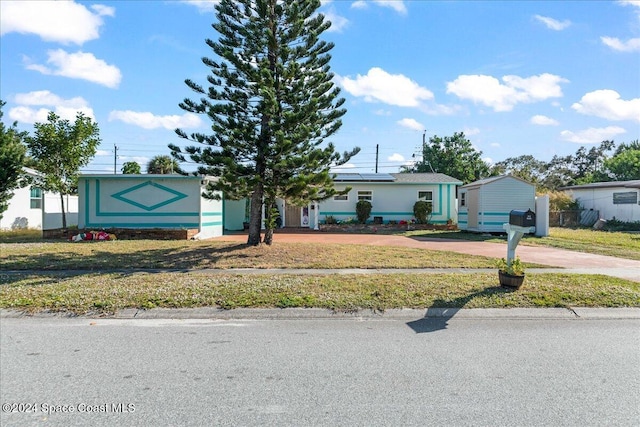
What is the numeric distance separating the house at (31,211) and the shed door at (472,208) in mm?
21472

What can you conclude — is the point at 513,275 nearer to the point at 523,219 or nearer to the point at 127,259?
the point at 523,219

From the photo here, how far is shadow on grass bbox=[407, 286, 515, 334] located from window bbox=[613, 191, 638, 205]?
81.0 ft

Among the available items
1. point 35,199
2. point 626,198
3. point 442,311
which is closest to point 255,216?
point 442,311

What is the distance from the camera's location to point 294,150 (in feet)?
39.5

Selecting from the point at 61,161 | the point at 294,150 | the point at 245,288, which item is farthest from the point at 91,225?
the point at 245,288

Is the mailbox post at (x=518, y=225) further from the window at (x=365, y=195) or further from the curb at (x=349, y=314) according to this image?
the window at (x=365, y=195)

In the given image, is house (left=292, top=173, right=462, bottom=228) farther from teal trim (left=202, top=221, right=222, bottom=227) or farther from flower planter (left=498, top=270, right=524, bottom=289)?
flower planter (left=498, top=270, right=524, bottom=289)

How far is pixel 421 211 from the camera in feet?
81.7

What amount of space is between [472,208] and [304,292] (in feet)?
55.2

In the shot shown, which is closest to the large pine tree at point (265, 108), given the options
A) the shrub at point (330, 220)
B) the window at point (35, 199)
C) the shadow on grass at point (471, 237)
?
the shadow on grass at point (471, 237)

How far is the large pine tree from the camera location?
38.2 feet

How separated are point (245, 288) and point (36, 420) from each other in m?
4.41

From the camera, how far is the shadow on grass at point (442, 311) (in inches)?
234

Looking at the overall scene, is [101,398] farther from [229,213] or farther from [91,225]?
[229,213]
